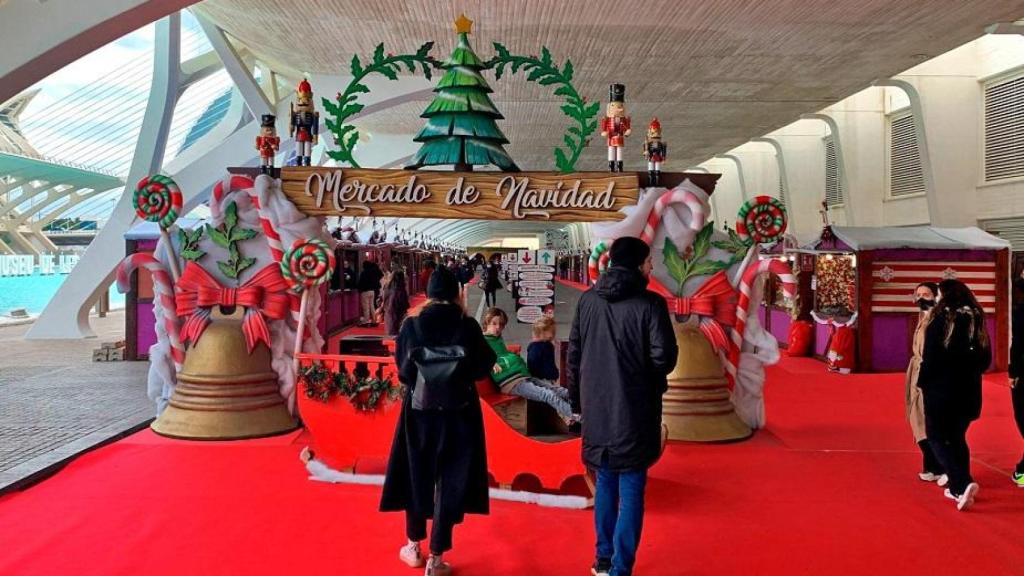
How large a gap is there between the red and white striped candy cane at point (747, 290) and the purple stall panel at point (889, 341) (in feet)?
16.6

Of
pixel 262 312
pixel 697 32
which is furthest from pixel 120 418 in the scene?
pixel 697 32

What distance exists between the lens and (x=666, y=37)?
11.1 m

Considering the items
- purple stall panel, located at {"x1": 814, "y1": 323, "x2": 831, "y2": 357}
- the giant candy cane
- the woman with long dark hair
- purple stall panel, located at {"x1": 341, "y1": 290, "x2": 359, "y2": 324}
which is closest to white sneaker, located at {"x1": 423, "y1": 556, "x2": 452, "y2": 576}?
the giant candy cane

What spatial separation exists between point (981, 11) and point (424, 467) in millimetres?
10410

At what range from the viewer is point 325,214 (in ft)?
22.6

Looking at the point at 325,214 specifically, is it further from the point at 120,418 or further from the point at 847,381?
the point at 847,381

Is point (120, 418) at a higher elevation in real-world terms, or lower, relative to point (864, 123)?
lower

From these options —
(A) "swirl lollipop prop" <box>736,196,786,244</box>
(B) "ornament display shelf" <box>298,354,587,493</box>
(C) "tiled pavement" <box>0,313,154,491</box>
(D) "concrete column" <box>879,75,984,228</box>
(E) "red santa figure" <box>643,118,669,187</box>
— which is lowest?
(C) "tiled pavement" <box>0,313,154,491</box>

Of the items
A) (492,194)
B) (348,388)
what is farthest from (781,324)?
(348,388)

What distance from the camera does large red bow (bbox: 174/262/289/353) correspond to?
711cm

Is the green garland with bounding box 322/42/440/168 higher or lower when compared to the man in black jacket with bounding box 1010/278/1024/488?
higher

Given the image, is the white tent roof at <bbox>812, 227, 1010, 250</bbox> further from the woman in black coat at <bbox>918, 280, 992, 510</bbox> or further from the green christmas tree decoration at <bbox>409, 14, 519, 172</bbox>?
the green christmas tree decoration at <bbox>409, 14, 519, 172</bbox>

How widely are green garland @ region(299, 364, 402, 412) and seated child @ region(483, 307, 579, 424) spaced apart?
856mm

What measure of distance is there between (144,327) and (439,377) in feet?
33.1
